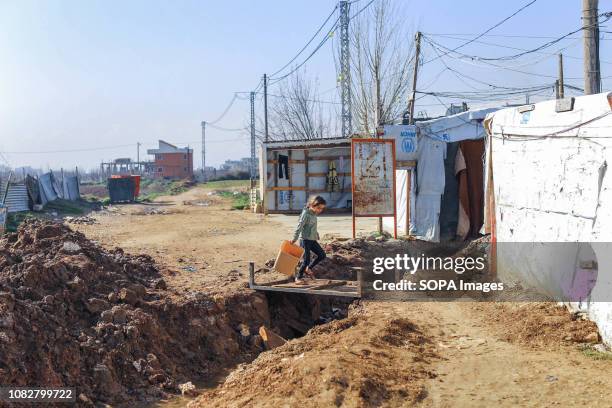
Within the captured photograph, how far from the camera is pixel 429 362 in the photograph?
6410mm

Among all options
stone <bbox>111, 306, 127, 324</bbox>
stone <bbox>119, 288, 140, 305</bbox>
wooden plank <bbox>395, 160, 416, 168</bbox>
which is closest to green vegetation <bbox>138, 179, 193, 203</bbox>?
wooden plank <bbox>395, 160, 416, 168</bbox>

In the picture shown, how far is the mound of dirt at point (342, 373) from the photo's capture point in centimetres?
533

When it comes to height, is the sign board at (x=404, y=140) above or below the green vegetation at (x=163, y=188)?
above

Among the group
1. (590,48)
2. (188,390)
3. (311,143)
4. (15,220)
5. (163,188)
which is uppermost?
(590,48)

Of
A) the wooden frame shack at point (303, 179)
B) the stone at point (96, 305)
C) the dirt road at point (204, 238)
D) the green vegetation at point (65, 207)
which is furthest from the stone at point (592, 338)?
the green vegetation at point (65, 207)

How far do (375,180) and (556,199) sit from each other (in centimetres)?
545

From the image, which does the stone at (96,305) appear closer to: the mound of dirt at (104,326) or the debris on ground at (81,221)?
the mound of dirt at (104,326)

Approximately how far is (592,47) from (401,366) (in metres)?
6.65

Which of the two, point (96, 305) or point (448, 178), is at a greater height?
point (448, 178)

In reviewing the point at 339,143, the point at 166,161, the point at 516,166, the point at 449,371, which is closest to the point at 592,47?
the point at 516,166

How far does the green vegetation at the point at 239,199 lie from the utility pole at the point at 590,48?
20.8m

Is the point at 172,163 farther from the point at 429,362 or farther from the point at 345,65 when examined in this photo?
the point at 429,362

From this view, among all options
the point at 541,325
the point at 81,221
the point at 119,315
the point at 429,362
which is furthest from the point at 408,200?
the point at 81,221

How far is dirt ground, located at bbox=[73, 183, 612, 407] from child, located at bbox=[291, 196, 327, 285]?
3.43 feet
